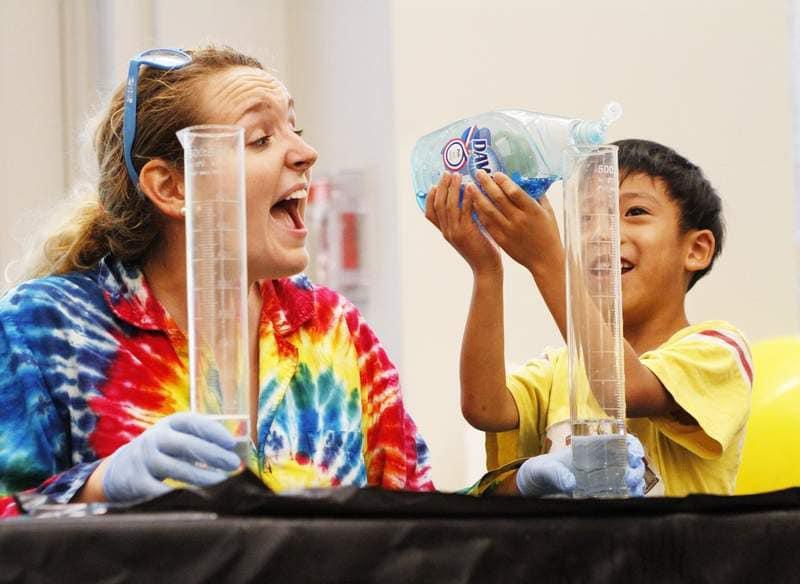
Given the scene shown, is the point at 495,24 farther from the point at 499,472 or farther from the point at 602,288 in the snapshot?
the point at 602,288

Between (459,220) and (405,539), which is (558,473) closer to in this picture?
(459,220)

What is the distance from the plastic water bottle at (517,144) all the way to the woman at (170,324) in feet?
0.62

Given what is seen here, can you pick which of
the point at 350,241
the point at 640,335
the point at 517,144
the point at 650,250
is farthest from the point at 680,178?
the point at 350,241

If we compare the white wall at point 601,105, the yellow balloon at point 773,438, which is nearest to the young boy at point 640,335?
the yellow balloon at point 773,438

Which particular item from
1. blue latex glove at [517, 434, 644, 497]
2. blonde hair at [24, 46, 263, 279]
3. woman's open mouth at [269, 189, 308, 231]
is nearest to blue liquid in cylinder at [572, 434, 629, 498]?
blue latex glove at [517, 434, 644, 497]

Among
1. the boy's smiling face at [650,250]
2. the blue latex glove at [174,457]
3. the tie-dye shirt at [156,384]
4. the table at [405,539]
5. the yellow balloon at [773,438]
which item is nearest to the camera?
the table at [405,539]

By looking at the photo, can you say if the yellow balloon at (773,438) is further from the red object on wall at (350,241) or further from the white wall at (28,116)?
the white wall at (28,116)

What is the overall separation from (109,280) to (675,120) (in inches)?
80.0

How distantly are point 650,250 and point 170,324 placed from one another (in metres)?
0.64

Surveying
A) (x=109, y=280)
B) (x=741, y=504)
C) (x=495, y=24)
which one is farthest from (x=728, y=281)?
(x=741, y=504)

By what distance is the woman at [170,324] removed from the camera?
1.39 meters

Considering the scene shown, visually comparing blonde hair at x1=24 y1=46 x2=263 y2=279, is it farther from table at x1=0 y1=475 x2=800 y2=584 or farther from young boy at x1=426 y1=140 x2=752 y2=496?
table at x1=0 y1=475 x2=800 y2=584

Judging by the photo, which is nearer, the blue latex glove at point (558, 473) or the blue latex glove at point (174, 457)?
the blue latex glove at point (174, 457)

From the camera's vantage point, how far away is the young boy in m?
1.43
